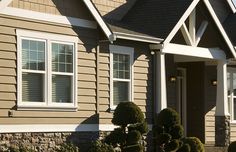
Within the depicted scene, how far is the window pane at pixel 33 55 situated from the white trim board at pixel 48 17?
2.02ft

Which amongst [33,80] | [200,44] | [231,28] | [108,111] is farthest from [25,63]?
[231,28]

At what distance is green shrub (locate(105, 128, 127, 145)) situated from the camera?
15.2 meters

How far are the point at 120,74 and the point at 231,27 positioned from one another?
8291mm

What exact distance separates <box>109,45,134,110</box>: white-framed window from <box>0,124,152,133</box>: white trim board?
791mm

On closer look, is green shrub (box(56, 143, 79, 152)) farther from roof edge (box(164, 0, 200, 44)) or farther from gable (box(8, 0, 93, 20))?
roof edge (box(164, 0, 200, 44))

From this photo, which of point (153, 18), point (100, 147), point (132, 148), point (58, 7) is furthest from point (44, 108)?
point (153, 18)

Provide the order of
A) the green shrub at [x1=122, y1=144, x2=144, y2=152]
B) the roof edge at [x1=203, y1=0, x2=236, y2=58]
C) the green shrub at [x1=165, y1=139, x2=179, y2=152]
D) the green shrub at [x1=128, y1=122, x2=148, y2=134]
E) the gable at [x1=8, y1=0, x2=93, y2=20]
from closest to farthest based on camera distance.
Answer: the gable at [x1=8, y1=0, x2=93, y2=20] → the green shrub at [x1=122, y1=144, x2=144, y2=152] → the green shrub at [x1=128, y1=122, x2=148, y2=134] → the green shrub at [x1=165, y1=139, x2=179, y2=152] → the roof edge at [x1=203, y1=0, x2=236, y2=58]

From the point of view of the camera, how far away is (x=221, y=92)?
21.5m

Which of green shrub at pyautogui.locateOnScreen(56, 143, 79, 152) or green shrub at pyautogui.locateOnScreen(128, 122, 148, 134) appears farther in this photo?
green shrub at pyautogui.locateOnScreen(128, 122, 148, 134)

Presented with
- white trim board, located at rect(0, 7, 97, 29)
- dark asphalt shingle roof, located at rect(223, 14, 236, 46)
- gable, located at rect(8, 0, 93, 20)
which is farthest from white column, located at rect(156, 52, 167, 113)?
dark asphalt shingle roof, located at rect(223, 14, 236, 46)

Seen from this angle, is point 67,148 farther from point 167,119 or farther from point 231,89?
point 231,89

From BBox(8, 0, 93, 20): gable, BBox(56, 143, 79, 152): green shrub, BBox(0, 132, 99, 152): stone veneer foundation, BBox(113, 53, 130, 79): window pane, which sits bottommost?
BBox(56, 143, 79, 152): green shrub

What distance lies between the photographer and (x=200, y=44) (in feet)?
68.8

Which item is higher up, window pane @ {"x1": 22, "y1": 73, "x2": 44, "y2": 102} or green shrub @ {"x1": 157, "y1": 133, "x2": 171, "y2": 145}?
window pane @ {"x1": 22, "y1": 73, "x2": 44, "y2": 102}
